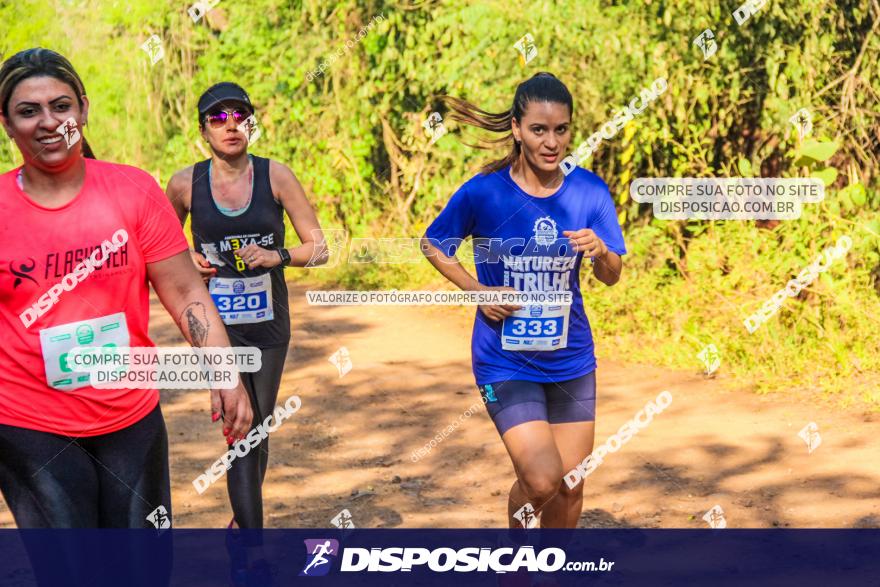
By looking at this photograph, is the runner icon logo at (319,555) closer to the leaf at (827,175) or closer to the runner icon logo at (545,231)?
the runner icon logo at (545,231)

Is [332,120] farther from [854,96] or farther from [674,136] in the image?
[854,96]

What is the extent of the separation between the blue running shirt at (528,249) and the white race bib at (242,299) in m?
0.79

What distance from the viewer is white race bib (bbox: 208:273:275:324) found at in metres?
5.13

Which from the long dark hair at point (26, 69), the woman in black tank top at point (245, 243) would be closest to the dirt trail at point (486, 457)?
the woman in black tank top at point (245, 243)

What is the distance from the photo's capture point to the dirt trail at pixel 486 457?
6.29 metres

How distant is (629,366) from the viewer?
9.62m

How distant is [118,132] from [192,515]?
12.6m

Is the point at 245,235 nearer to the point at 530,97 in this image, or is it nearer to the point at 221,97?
the point at 221,97

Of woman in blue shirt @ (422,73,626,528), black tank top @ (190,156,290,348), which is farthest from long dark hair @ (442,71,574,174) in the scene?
black tank top @ (190,156,290,348)

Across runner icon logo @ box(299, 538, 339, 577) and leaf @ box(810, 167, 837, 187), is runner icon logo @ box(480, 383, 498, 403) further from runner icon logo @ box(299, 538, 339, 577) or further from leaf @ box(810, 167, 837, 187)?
leaf @ box(810, 167, 837, 187)

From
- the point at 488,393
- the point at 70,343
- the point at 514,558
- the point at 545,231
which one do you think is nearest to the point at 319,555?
the point at 514,558

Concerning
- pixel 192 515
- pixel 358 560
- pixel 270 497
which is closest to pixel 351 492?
pixel 270 497

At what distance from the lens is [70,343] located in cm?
337

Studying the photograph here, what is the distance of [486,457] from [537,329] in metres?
2.91
